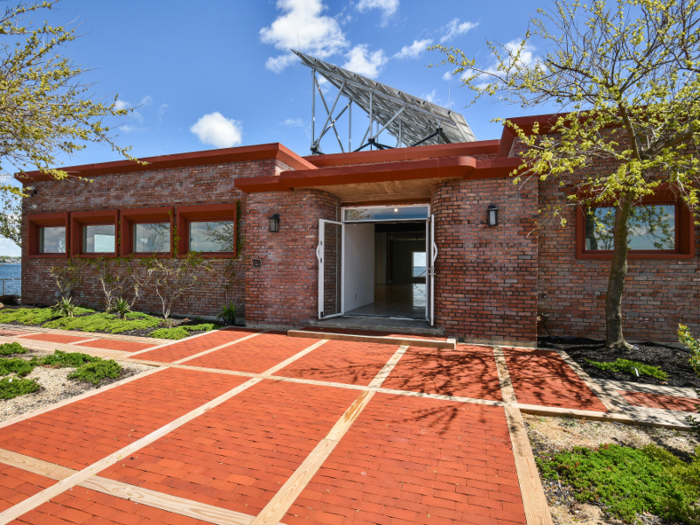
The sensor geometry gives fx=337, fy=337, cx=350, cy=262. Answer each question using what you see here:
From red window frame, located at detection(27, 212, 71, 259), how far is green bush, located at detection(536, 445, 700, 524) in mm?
13498

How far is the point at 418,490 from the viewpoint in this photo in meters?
2.37

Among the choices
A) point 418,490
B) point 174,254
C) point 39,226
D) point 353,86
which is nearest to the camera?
point 418,490

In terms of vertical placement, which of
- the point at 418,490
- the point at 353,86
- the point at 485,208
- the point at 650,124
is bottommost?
the point at 418,490

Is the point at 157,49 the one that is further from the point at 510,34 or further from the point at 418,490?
the point at 418,490

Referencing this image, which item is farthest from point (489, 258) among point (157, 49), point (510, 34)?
point (157, 49)

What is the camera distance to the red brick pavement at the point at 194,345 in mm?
5547

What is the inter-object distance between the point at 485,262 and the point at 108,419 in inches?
236

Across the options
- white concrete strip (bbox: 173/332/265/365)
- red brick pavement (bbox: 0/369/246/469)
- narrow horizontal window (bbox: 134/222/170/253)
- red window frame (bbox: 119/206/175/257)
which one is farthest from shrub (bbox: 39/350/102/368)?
narrow horizontal window (bbox: 134/222/170/253)

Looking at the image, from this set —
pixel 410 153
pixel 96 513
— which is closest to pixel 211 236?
pixel 410 153

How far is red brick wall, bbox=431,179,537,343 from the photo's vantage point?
20.1ft

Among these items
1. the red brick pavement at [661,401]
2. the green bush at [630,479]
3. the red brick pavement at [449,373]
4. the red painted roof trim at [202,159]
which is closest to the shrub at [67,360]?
the red brick pavement at [449,373]

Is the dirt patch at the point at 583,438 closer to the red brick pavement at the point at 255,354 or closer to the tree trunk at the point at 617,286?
the tree trunk at the point at 617,286

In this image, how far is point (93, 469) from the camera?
8.38ft

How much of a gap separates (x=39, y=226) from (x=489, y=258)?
14.3 meters
